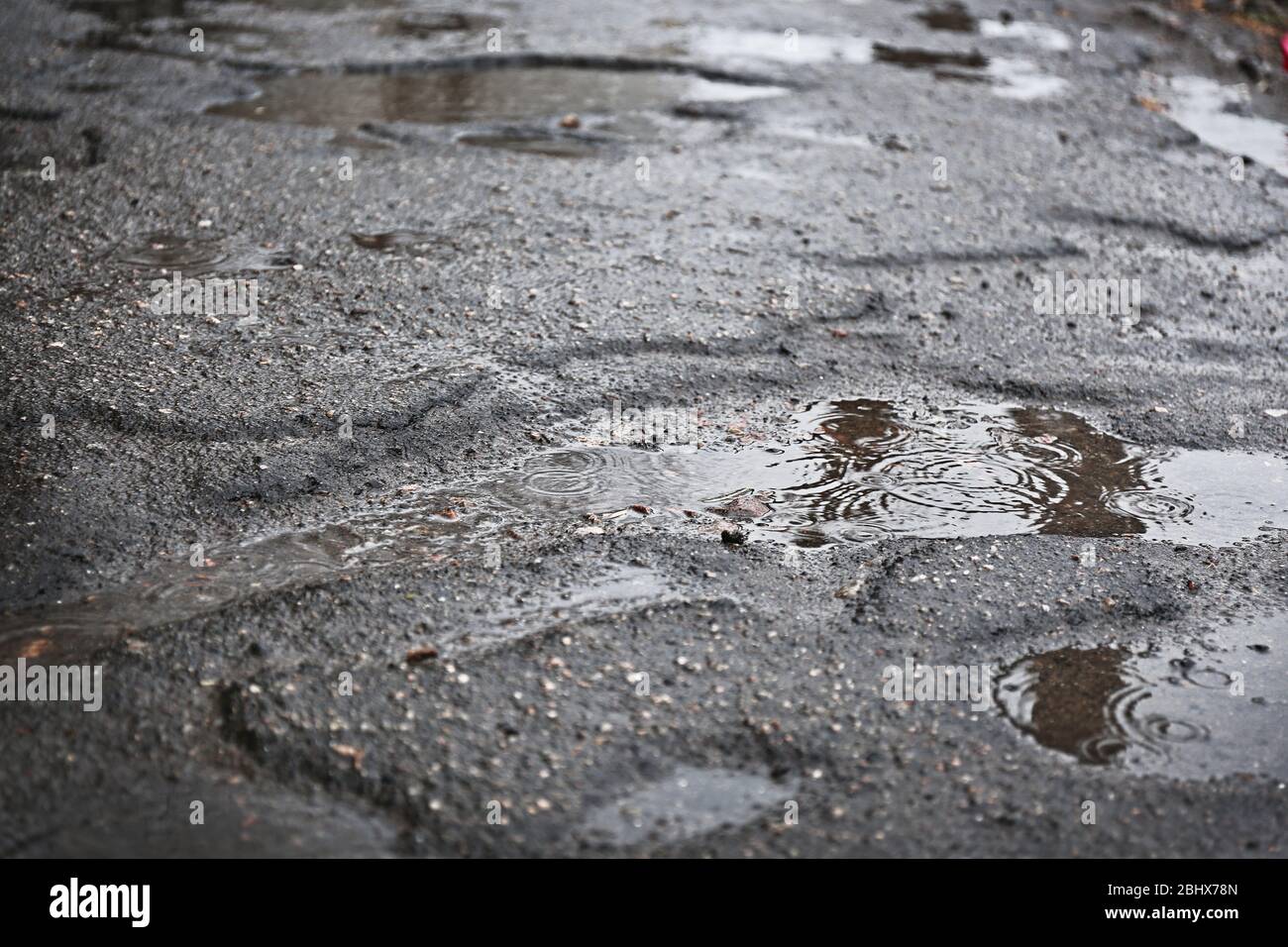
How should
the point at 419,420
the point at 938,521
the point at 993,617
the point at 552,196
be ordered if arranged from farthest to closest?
the point at 552,196
the point at 419,420
the point at 938,521
the point at 993,617

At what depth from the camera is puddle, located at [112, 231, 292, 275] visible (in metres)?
5.57

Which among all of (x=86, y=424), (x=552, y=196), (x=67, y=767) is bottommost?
(x=67, y=767)

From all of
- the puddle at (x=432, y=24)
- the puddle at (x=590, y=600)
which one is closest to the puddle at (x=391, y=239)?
the puddle at (x=590, y=600)

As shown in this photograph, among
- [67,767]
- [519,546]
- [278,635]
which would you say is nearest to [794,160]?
[519,546]

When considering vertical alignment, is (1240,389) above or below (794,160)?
below

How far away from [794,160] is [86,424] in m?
4.39

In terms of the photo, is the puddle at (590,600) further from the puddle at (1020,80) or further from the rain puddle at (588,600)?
the puddle at (1020,80)

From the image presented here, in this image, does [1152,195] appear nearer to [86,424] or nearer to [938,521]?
[938,521]

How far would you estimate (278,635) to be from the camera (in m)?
3.32

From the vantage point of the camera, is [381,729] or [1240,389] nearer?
[381,729]

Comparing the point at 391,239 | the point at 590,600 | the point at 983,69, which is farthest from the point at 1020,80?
the point at 590,600

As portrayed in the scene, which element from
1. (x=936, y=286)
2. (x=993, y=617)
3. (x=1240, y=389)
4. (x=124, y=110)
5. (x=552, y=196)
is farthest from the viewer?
(x=124, y=110)

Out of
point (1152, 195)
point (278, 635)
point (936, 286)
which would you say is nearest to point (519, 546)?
point (278, 635)

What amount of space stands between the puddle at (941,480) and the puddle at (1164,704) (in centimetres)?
63
